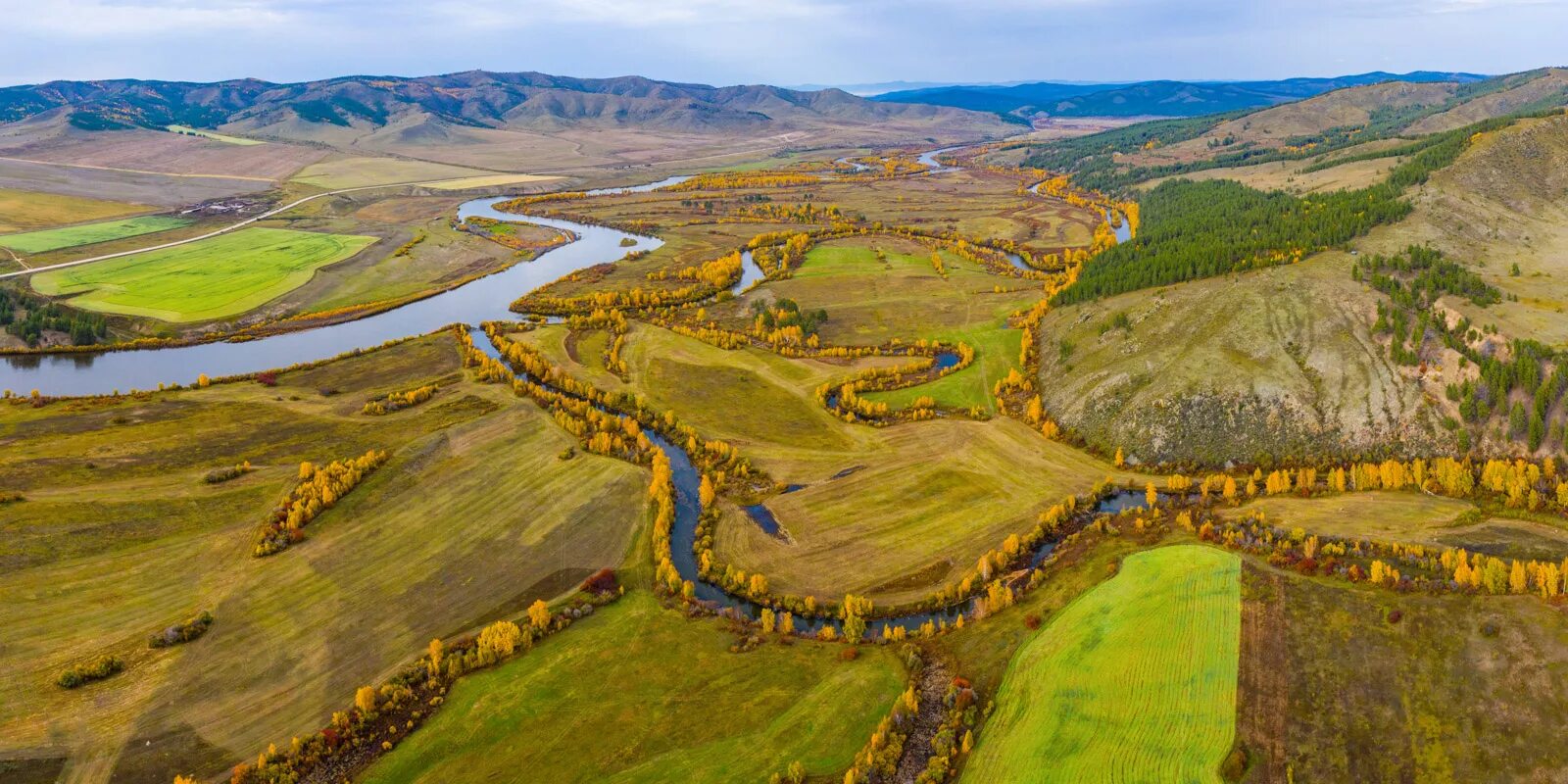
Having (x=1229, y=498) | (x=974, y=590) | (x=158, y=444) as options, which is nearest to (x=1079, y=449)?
(x=1229, y=498)

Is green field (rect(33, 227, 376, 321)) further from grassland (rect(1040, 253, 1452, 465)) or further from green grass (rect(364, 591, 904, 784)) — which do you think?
grassland (rect(1040, 253, 1452, 465))

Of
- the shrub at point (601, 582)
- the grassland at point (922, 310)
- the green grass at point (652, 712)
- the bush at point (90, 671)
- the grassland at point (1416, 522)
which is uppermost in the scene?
the grassland at point (922, 310)

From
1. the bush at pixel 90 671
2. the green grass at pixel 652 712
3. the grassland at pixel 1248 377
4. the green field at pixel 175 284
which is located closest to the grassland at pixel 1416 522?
the grassland at pixel 1248 377

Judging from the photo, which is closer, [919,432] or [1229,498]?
[1229,498]

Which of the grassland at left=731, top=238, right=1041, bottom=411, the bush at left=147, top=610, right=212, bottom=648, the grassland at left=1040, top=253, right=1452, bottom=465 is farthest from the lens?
the grassland at left=731, top=238, right=1041, bottom=411

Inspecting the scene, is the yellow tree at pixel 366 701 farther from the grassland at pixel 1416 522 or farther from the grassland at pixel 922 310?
the grassland at pixel 1416 522

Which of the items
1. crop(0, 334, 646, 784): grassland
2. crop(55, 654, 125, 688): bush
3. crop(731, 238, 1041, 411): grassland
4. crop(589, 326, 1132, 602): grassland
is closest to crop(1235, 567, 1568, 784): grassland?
crop(589, 326, 1132, 602): grassland

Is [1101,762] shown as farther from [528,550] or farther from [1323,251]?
[1323,251]
